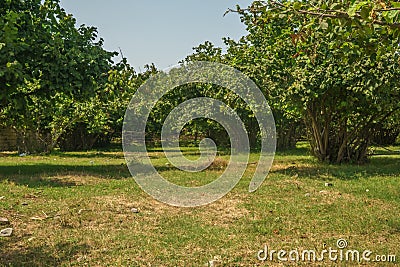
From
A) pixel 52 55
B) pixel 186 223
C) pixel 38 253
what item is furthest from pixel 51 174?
pixel 38 253

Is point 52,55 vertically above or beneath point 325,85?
above

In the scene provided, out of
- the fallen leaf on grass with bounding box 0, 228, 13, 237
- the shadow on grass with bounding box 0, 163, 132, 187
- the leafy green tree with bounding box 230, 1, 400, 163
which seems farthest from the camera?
the leafy green tree with bounding box 230, 1, 400, 163

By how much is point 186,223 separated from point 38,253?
6.83 ft

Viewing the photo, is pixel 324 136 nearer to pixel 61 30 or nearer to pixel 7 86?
pixel 61 30

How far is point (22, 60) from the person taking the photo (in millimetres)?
10523

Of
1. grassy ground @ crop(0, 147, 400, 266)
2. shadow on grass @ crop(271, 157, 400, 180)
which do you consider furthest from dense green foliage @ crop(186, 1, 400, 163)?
grassy ground @ crop(0, 147, 400, 266)

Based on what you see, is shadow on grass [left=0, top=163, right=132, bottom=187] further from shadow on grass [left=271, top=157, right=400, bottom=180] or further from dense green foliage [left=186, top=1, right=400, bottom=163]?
dense green foliage [left=186, top=1, right=400, bottom=163]

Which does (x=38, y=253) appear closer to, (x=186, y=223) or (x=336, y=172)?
(x=186, y=223)

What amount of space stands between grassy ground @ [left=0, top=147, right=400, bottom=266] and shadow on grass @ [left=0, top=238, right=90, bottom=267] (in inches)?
0.4

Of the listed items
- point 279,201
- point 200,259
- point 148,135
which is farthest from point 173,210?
point 148,135

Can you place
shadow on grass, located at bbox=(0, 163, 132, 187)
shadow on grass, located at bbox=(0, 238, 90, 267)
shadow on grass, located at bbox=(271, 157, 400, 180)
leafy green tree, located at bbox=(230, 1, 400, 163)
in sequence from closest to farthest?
shadow on grass, located at bbox=(0, 238, 90, 267), shadow on grass, located at bbox=(0, 163, 132, 187), leafy green tree, located at bbox=(230, 1, 400, 163), shadow on grass, located at bbox=(271, 157, 400, 180)

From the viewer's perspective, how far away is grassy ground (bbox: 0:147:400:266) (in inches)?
185

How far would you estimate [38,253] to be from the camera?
470 centimetres

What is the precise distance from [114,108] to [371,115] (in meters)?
13.6
